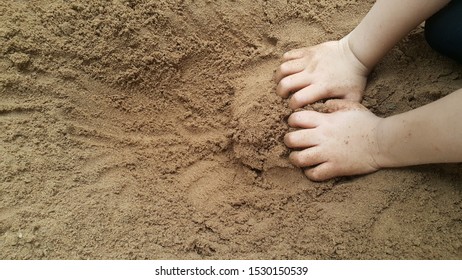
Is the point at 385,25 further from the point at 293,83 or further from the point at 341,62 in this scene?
the point at 293,83

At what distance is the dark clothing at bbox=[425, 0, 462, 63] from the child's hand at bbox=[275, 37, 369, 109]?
8.8 inches

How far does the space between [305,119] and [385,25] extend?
37 centimetres

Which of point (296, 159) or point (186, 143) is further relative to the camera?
point (186, 143)

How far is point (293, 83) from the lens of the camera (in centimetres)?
125

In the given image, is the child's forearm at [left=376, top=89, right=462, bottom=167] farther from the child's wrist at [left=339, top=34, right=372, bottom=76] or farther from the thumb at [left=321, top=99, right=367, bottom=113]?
the child's wrist at [left=339, top=34, right=372, bottom=76]

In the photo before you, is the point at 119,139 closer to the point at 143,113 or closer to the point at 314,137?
the point at 143,113

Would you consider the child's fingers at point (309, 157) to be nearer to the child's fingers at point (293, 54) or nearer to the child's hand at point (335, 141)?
the child's hand at point (335, 141)

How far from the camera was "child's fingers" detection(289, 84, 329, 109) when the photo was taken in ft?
4.03

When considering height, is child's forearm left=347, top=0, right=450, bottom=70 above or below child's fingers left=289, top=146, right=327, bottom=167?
above

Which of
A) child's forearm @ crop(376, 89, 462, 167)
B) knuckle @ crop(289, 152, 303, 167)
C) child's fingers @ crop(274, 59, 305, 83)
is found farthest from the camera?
child's fingers @ crop(274, 59, 305, 83)

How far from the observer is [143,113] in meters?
1.35

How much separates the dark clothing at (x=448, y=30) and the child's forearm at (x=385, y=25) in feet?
0.13

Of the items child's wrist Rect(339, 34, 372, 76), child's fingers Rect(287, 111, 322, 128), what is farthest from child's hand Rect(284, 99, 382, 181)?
child's wrist Rect(339, 34, 372, 76)

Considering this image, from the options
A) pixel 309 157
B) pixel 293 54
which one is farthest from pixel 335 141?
pixel 293 54
